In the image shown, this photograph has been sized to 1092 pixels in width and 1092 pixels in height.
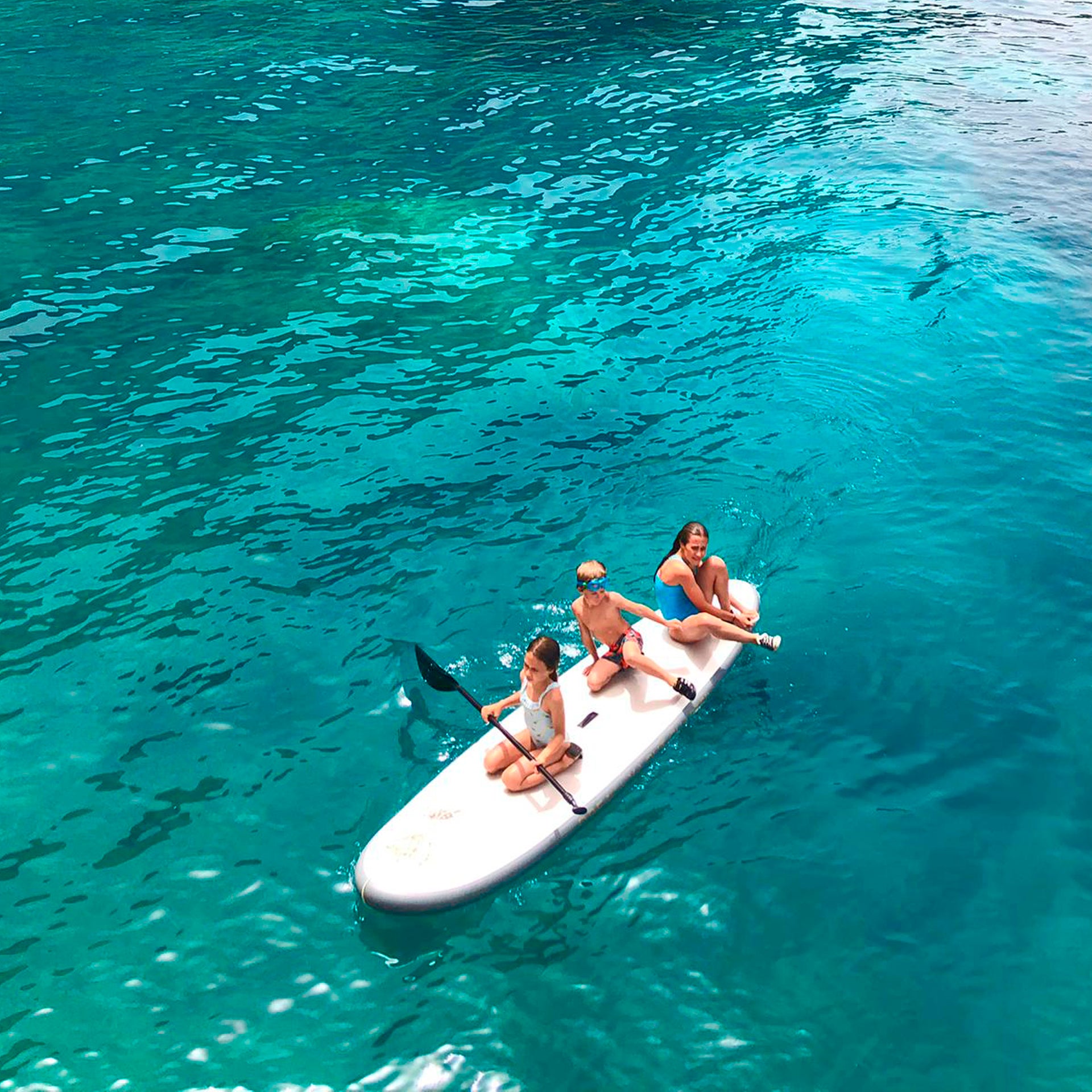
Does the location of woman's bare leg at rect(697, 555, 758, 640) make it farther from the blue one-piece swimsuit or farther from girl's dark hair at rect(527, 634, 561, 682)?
girl's dark hair at rect(527, 634, 561, 682)

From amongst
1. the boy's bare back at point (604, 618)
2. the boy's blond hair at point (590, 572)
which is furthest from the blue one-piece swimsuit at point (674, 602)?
the boy's blond hair at point (590, 572)

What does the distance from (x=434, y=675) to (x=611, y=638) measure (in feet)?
6.94

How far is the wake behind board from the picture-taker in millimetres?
9172

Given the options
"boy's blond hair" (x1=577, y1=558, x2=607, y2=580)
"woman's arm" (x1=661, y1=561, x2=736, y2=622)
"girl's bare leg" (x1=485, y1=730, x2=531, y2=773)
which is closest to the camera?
"girl's bare leg" (x1=485, y1=730, x2=531, y2=773)

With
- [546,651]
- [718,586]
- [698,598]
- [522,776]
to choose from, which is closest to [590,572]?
[546,651]

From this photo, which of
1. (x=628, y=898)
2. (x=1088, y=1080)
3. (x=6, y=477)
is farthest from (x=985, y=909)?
(x=6, y=477)

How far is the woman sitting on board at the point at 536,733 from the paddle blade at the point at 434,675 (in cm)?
49

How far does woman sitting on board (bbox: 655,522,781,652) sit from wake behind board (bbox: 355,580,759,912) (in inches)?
A: 12.5

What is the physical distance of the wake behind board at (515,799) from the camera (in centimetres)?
917

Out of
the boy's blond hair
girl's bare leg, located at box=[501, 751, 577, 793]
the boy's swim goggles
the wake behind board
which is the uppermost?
the boy's blond hair

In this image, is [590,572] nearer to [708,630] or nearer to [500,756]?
[708,630]

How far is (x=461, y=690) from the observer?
402 inches

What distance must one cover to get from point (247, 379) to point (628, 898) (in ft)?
36.0

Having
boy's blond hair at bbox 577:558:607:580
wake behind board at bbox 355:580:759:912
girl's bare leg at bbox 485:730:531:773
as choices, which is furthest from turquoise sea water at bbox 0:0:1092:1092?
boy's blond hair at bbox 577:558:607:580
